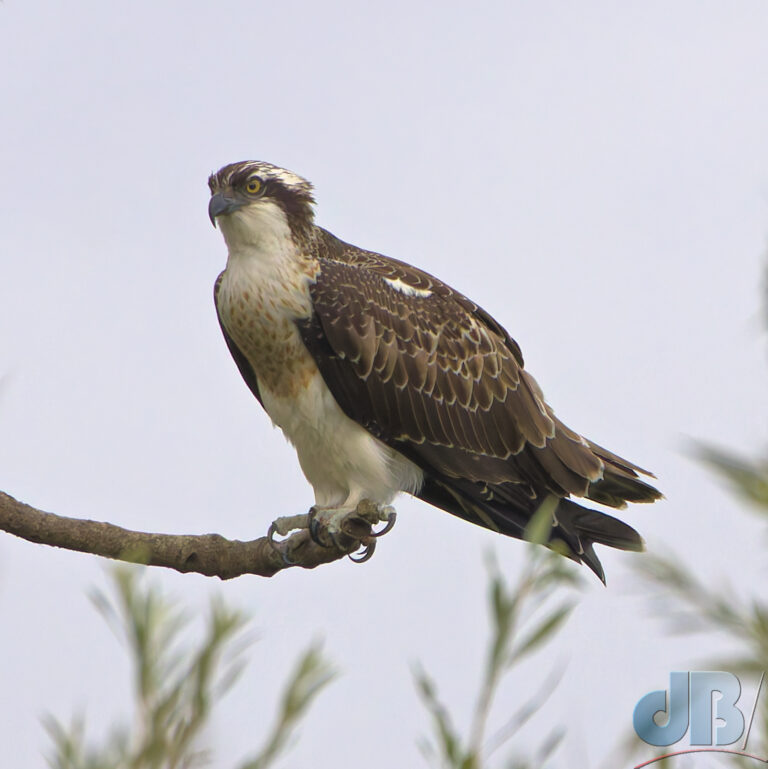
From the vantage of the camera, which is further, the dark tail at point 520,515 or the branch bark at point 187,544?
the dark tail at point 520,515

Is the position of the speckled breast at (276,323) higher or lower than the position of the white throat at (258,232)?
lower

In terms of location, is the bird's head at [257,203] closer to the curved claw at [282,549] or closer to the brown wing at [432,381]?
the brown wing at [432,381]

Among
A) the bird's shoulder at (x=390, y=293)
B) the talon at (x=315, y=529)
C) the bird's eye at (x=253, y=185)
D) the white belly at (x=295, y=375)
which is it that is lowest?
the talon at (x=315, y=529)

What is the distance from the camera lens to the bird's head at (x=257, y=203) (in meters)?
7.19

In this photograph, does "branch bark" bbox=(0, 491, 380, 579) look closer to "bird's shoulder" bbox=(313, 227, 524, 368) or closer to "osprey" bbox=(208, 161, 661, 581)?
"osprey" bbox=(208, 161, 661, 581)

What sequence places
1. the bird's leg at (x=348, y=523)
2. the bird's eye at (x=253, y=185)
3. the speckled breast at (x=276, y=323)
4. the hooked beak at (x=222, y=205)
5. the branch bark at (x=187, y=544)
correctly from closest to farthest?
the branch bark at (x=187, y=544) < the bird's leg at (x=348, y=523) < the speckled breast at (x=276, y=323) < the hooked beak at (x=222, y=205) < the bird's eye at (x=253, y=185)

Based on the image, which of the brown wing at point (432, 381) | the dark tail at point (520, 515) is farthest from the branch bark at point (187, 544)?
the dark tail at point (520, 515)

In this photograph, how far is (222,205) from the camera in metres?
7.12

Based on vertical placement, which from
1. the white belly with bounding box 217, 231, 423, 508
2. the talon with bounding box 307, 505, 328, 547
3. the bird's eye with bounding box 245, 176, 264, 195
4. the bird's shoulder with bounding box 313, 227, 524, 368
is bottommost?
the talon with bounding box 307, 505, 328, 547

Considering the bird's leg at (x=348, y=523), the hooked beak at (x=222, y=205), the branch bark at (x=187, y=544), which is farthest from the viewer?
the hooked beak at (x=222, y=205)

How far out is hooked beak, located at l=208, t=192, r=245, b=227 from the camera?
23.3 feet

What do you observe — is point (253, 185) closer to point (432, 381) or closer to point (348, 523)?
point (432, 381)

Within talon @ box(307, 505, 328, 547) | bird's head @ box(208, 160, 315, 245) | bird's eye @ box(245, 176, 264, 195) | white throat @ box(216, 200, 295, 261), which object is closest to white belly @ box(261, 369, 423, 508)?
talon @ box(307, 505, 328, 547)

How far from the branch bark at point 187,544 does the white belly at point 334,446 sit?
0.39 meters
